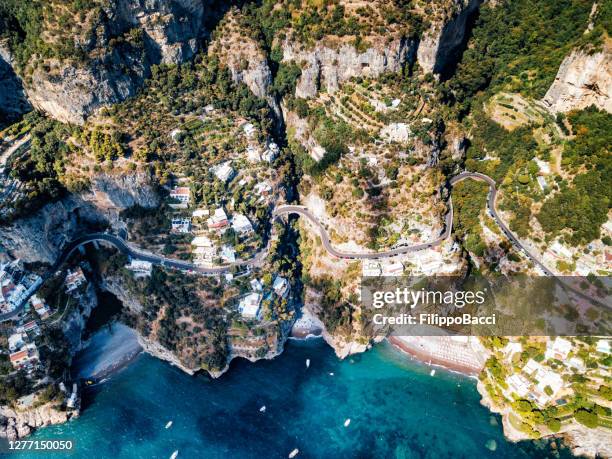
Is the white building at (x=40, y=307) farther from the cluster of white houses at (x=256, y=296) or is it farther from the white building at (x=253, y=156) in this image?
the white building at (x=253, y=156)

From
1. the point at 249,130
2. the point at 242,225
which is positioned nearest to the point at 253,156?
the point at 249,130

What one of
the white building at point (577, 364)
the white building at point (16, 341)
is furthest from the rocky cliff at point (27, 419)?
the white building at point (577, 364)

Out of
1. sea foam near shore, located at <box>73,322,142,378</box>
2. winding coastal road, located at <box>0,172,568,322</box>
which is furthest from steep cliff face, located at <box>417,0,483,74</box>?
sea foam near shore, located at <box>73,322,142,378</box>

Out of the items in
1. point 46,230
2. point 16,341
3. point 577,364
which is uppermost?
point 46,230

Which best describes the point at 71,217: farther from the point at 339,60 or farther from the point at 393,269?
the point at 393,269

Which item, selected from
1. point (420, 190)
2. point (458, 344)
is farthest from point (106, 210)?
point (458, 344)

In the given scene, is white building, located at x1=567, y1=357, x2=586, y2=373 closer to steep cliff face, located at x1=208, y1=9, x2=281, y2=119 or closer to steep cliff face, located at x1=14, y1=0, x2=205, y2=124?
steep cliff face, located at x1=208, y1=9, x2=281, y2=119
